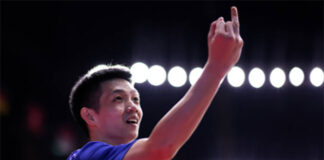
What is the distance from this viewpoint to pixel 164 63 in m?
7.79

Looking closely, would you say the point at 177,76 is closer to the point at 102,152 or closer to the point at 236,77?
the point at 236,77

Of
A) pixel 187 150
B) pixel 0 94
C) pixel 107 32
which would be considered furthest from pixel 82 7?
pixel 187 150

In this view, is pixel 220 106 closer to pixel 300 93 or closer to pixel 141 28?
pixel 300 93

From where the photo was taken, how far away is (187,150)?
347 inches

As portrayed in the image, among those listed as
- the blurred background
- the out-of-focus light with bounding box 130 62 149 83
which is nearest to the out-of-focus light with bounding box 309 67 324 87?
the blurred background

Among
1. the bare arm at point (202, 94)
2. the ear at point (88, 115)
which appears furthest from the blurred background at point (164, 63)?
the bare arm at point (202, 94)

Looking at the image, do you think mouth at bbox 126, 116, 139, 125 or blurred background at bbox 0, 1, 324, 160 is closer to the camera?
mouth at bbox 126, 116, 139, 125

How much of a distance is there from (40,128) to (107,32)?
→ 1977mm

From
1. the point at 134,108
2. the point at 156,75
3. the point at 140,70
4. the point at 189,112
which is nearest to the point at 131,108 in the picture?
the point at 134,108

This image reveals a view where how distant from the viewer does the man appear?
142cm

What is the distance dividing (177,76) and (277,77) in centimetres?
167

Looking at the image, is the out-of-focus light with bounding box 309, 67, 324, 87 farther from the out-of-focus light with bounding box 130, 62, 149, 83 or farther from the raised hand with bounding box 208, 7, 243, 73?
the raised hand with bounding box 208, 7, 243, 73

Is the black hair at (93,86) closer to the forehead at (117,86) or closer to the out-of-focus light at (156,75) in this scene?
the forehead at (117,86)

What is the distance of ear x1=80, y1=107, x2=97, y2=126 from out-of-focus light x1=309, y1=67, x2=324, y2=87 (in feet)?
20.9
